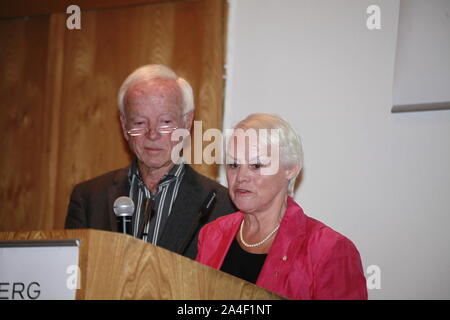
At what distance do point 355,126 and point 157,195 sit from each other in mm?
1207

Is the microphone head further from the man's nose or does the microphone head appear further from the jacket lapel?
the man's nose

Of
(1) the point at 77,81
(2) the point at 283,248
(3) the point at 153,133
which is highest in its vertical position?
(1) the point at 77,81

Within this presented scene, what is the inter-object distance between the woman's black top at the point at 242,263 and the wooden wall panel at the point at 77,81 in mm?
1490

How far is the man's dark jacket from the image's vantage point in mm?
2994

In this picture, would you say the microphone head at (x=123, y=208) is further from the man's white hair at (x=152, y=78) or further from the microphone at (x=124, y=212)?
the man's white hair at (x=152, y=78)

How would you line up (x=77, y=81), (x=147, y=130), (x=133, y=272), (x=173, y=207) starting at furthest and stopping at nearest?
(x=77, y=81), (x=147, y=130), (x=173, y=207), (x=133, y=272)

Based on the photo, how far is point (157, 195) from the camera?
324 cm

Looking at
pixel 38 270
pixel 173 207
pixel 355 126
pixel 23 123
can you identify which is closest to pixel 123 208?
pixel 38 270

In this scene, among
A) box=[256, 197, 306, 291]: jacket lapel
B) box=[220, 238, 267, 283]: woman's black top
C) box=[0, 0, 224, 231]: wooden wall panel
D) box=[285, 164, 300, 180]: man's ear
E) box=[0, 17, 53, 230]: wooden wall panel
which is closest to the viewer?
box=[256, 197, 306, 291]: jacket lapel

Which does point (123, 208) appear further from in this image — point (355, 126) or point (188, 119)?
point (355, 126)

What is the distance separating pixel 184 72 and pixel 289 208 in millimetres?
1756

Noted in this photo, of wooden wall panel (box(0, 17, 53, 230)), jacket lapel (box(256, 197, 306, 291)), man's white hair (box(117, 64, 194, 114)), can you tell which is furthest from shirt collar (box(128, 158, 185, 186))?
wooden wall panel (box(0, 17, 53, 230))

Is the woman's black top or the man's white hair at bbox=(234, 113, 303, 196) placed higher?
the man's white hair at bbox=(234, 113, 303, 196)
